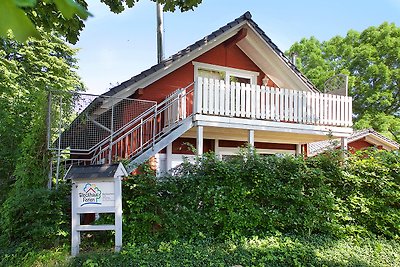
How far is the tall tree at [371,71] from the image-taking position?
2720cm

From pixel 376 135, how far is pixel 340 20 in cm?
1668

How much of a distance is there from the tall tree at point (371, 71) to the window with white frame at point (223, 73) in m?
15.2

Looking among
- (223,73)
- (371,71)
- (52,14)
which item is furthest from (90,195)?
(371,71)

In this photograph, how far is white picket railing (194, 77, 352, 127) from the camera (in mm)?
9805

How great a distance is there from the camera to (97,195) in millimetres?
6551

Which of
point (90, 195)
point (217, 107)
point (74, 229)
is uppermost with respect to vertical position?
point (217, 107)

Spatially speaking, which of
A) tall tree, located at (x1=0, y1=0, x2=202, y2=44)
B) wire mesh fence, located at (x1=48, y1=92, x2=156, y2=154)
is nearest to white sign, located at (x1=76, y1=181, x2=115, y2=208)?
wire mesh fence, located at (x1=48, y1=92, x2=156, y2=154)

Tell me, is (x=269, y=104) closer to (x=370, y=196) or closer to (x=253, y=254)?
(x=370, y=196)

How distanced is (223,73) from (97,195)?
7356 mm

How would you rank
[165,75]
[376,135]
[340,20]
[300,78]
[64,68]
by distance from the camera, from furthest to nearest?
[340,20] → [64,68] → [376,135] → [300,78] → [165,75]

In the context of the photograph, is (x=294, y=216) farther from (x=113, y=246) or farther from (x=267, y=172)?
(x=113, y=246)

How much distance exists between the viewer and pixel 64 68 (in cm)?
2008

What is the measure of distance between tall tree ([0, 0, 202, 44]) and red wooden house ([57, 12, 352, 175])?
2616 mm

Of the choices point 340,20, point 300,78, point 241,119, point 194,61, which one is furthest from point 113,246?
point 340,20
